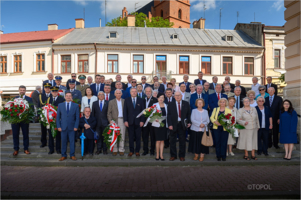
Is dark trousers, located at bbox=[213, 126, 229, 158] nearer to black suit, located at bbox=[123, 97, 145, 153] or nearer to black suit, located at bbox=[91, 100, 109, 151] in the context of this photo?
black suit, located at bbox=[123, 97, 145, 153]

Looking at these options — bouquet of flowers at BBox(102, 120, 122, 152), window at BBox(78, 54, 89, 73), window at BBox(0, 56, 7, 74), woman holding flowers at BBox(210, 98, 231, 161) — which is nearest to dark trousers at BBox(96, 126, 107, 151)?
bouquet of flowers at BBox(102, 120, 122, 152)

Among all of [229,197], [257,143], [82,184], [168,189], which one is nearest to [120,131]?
[82,184]

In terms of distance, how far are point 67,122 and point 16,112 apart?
194 centimetres

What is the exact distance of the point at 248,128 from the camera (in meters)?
7.62

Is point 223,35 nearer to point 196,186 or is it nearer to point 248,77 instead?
point 248,77

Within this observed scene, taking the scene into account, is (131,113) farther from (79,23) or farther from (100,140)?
(79,23)

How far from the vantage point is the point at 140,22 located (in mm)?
37750

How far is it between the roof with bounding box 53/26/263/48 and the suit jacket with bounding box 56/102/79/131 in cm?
1869

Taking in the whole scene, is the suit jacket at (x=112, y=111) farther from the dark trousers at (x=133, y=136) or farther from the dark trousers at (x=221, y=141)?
the dark trousers at (x=221, y=141)

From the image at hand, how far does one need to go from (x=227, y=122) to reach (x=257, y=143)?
5.06ft

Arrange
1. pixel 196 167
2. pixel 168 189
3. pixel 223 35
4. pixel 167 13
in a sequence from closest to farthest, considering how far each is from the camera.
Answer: pixel 168 189 < pixel 196 167 < pixel 223 35 < pixel 167 13

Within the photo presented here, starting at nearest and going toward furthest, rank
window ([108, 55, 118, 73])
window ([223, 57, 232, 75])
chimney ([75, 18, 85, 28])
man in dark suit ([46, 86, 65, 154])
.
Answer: man in dark suit ([46, 86, 65, 154]) → window ([108, 55, 118, 73]) → window ([223, 57, 232, 75]) → chimney ([75, 18, 85, 28])

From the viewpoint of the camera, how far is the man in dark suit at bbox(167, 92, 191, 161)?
24.7 ft

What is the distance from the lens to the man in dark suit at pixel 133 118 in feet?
25.6
